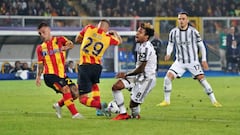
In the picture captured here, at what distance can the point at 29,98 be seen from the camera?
22.7 m

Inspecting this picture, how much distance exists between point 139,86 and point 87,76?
4.55 ft

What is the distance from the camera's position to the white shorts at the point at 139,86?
52.2ft

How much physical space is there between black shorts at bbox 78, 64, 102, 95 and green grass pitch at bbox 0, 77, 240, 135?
0.61m

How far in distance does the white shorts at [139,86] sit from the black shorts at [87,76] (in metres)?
1.15

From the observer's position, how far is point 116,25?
136 feet

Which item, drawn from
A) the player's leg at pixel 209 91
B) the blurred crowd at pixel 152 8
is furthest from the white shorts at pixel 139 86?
the blurred crowd at pixel 152 8

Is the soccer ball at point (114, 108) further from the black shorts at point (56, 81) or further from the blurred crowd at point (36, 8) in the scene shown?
the blurred crowd at point (36, 8)

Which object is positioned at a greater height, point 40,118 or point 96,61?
point 96,61

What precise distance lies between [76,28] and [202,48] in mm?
19598

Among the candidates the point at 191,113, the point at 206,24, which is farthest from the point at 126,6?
the point at 191,113

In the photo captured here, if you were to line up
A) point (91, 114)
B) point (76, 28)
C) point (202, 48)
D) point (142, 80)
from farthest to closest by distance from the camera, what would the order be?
point (76, 28) < point (202, 48) < point (91, 114) < point (142, 80)

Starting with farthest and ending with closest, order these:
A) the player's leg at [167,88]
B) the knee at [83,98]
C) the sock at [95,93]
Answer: the player's leg at [167,88] → the sock at [95,93] → the knee at [83,98]

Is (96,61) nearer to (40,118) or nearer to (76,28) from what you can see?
(40,118)

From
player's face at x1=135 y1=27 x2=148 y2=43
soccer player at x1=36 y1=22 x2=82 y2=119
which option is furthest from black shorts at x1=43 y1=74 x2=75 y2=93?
player's face at x1=135 y1=27 x2=148 y2=43
